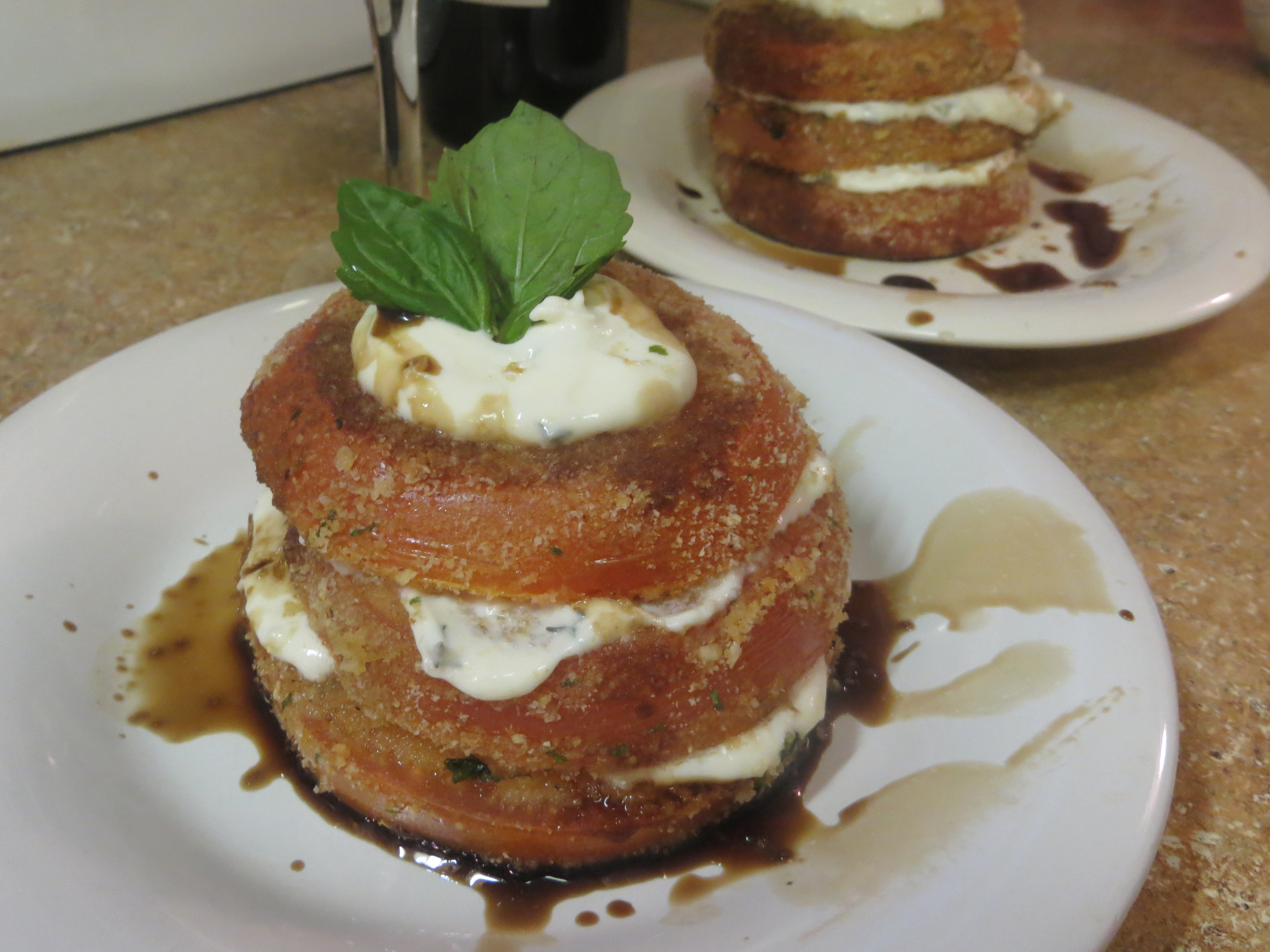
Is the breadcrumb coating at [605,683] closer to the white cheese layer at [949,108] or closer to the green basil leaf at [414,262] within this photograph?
the green basil leaf at [414,262]

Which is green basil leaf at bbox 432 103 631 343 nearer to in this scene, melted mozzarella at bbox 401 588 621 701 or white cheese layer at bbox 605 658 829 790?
melted mozzarella at bbox 401 588 621 701

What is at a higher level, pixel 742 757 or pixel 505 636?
pixel 505 636

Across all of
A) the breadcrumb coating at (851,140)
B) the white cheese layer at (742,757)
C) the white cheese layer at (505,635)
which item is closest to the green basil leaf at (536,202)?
the white cheese layer at (505,635)

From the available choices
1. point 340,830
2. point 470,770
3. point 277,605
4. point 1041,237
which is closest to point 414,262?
point 277,605

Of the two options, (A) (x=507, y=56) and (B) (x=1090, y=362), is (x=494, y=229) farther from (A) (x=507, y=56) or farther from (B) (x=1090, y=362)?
(A) (x=507, y=56)

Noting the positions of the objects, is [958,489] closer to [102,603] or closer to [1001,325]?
[1001,325]

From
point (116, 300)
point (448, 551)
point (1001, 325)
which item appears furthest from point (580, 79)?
point (448, 551)
